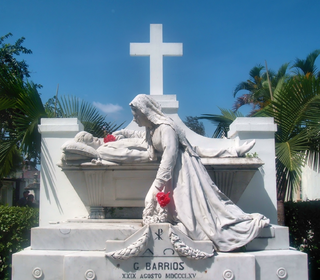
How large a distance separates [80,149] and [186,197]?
65.5 inches

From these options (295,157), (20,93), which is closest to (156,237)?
(295,157)

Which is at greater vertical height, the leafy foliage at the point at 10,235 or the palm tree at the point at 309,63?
the palm tree at the point at 309,63

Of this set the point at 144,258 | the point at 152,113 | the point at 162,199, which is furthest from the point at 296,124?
the point at 144,258

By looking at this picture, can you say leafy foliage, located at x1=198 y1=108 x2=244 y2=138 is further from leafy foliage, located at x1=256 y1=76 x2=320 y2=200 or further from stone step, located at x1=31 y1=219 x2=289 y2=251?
stone step, located at x1=31 y1=219 x2=289 y2=251

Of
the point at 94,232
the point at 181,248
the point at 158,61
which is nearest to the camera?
the point at 181,248

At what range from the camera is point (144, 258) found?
3787 millimetres

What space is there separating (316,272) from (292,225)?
87 centimetres

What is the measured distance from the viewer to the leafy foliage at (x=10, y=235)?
5543 mm

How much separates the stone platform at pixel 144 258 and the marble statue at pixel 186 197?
0.53 ft

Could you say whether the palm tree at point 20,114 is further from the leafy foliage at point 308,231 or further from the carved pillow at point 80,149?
the leafy foliage at point 308,231

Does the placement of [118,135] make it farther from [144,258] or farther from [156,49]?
[144,258]

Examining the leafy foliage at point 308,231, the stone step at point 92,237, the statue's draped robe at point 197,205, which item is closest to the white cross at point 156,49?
the statue's draped robe at point 197,205

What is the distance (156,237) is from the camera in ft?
12.5

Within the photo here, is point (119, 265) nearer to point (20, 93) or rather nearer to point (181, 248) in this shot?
point (181, 248)
